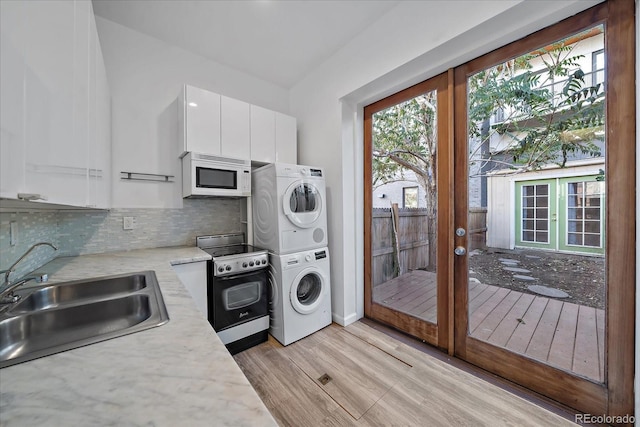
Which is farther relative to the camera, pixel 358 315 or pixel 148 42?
pixel 358 315

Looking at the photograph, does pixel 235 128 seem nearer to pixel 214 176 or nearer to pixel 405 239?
pixel 214 176

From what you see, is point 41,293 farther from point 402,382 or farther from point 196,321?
point 402,382

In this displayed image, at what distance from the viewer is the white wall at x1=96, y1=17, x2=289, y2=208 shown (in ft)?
7.09

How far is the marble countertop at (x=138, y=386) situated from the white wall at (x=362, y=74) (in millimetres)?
1950

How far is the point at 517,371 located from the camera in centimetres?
159

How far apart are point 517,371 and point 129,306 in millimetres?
2348

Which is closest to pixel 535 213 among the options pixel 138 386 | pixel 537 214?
pixel 537 214

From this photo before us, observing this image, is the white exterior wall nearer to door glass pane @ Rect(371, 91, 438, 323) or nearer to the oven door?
door glass pane @ Rect(371, 91, 438, 323)

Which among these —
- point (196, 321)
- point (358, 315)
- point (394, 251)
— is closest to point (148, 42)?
point (196, 321)

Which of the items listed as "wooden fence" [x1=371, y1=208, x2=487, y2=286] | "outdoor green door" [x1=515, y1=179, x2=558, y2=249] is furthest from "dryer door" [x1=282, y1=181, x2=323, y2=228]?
"outdoor green door" [x1=515, y1=179, x2=558, y2=249]

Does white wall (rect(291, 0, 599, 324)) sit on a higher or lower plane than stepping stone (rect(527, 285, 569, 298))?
higher

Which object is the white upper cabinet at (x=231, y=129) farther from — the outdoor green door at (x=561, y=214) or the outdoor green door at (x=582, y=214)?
the outdoor green door at (x=582, y=214)

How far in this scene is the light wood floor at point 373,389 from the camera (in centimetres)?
137

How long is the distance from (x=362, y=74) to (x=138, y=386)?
101 inches
